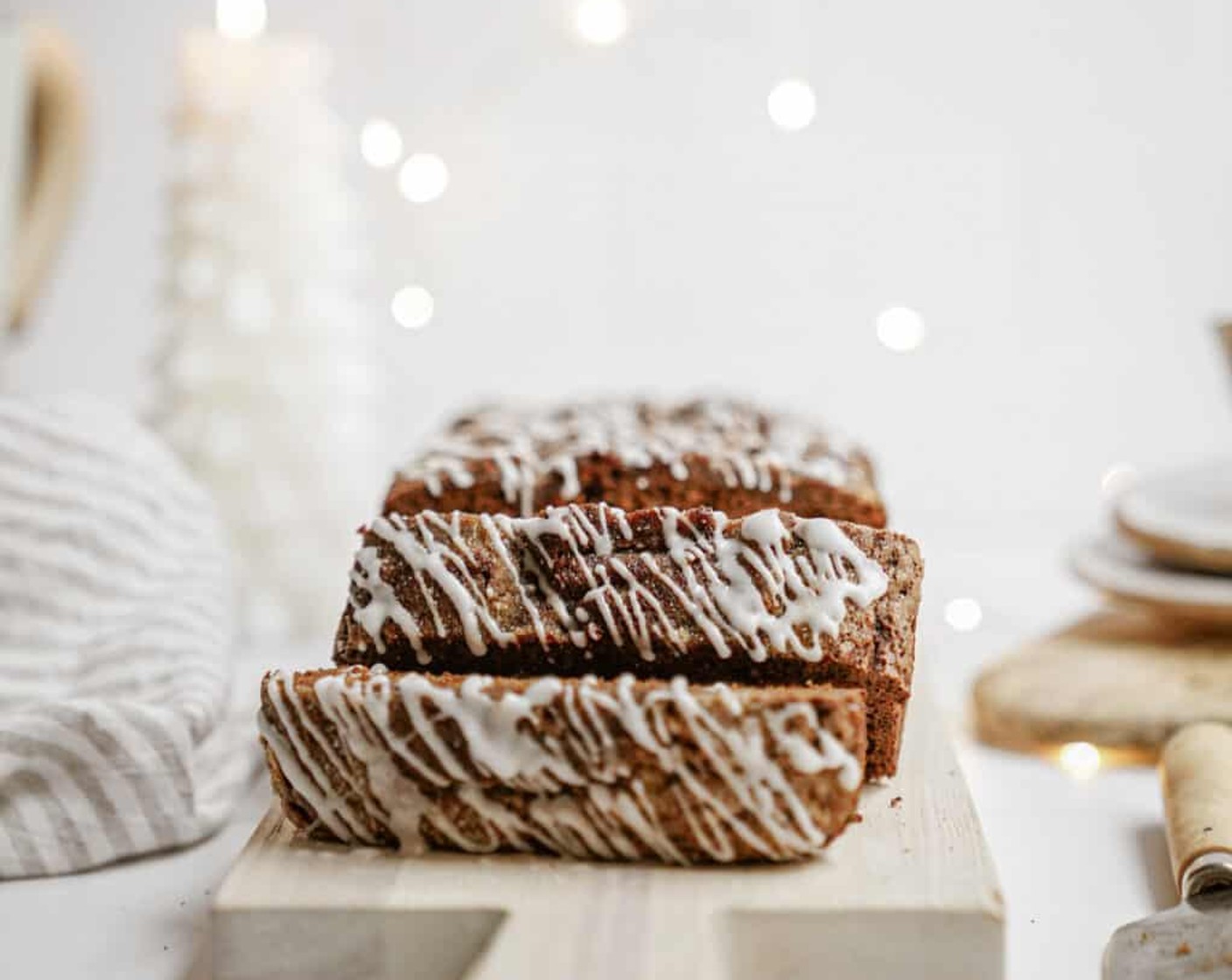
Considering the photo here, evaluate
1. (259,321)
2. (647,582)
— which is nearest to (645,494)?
(647,582)

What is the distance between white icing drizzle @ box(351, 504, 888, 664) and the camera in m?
1.72

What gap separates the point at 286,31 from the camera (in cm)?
390

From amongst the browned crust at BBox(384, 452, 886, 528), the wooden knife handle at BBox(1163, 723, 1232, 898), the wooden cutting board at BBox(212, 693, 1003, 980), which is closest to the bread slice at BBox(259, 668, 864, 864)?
the wooden cutting board at BBox(212, 693, 1003, 980)

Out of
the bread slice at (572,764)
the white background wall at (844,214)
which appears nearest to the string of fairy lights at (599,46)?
the white background wall at (844,214)

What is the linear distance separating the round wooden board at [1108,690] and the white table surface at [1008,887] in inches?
2.1

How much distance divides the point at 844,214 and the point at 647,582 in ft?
7.53

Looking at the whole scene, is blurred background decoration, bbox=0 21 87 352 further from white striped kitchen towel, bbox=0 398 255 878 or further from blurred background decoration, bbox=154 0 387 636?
white striped kitchen towel, bbox=0 398 255 878

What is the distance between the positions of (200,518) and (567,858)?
1046mm

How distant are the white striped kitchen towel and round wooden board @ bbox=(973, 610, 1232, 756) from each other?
1.12 meters

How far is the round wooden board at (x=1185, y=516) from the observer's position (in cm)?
254

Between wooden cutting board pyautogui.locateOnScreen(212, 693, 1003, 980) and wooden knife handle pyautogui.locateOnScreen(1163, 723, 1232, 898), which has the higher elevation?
wooden cutting board pyautogui.locateOnScreen(212, 693, 1003, 980)

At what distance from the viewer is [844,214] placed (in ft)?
12.6

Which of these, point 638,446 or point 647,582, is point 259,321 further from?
point 647,582

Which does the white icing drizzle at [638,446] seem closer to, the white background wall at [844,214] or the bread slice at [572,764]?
the bread slice at [572,764]
